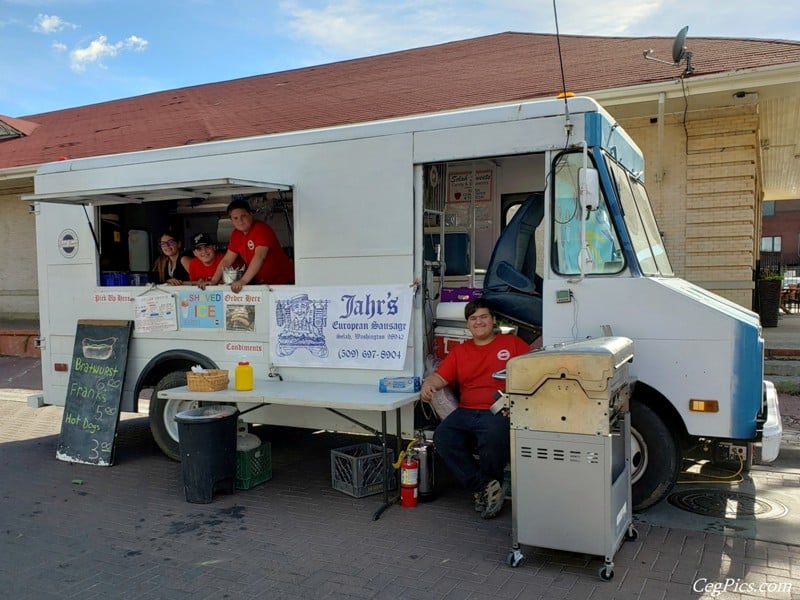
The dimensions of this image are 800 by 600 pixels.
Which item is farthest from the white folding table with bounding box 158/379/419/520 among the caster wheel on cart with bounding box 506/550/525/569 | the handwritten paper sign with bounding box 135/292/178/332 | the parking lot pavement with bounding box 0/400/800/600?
the caster wheel on cart with bounding box 506/550/525/569

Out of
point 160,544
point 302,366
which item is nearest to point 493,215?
point 302,366

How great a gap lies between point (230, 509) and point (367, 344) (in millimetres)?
1659

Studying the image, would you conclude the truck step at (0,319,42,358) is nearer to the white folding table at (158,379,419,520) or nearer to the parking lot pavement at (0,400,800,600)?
the parking lot pavement at (0,400,800,600)

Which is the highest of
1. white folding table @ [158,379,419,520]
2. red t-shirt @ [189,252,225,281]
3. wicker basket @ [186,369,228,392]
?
red t-shirt @ [189,252,225,281]

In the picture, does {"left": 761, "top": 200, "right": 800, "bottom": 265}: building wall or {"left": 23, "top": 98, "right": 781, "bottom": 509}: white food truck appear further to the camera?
{"left": 761, "top": 200, "right": 800, "bottom": 265}: building wall

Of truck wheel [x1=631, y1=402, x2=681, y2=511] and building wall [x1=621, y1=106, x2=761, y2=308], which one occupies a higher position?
building wall [x1=621, y1=106, x2=761, y2=308]

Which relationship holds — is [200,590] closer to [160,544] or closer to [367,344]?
[160,544]

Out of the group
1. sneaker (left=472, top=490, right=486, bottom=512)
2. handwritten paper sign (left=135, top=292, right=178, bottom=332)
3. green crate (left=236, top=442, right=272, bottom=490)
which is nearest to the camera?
sneaker (left=472, top=490, right=486, bottom=512)

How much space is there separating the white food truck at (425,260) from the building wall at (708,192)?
16.7 ft

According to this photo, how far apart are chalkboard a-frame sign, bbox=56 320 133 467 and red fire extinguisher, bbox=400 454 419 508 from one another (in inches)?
118

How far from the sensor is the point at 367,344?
5.38 m

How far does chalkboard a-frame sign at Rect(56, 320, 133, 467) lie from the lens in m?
6.24

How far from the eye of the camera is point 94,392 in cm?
636

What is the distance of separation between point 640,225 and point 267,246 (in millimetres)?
3255
